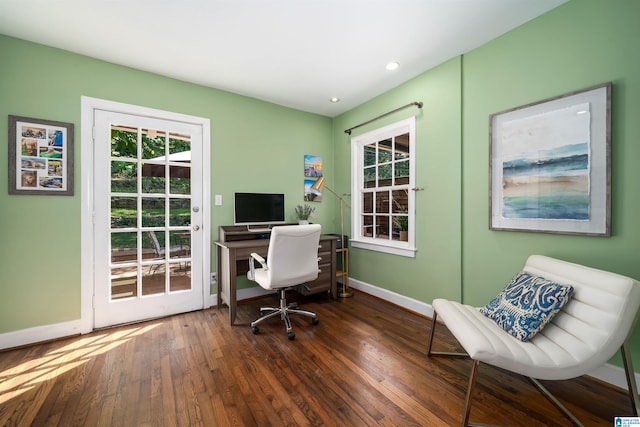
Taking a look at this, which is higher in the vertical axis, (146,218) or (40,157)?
(40,157)

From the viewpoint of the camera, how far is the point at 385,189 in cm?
324

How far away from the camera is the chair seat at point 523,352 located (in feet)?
4.07

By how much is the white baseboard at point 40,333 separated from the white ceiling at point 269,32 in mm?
2393

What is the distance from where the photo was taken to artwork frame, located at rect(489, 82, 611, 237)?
1.66 meters

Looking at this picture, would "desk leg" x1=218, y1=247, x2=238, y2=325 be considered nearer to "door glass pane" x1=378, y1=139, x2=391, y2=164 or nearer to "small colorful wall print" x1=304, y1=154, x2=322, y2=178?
"small colorful wall print" x1=304, y1=154, x2=322, y2=178

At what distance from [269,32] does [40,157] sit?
217 centimetres

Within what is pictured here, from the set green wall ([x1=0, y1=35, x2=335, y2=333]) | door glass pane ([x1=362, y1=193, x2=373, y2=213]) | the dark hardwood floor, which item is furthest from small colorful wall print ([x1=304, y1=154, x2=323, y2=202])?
the dark hardwood floor

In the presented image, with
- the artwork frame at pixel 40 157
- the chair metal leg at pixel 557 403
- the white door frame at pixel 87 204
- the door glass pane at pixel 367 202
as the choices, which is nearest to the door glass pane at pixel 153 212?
the white door frame at pixel 87 204

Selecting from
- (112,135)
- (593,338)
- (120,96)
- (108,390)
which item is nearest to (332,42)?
(120,96)

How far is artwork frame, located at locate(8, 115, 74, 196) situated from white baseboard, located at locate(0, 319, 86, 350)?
1.13 meters

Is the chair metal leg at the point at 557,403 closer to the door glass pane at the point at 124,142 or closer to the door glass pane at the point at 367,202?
the door glass pane at the point at 367,202

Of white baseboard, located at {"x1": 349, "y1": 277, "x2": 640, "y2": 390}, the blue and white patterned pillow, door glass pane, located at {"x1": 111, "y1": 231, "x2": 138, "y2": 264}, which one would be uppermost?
door glass pane, located at {"x1": 111, "y1": 231, "x2": 138, "y2": 264}

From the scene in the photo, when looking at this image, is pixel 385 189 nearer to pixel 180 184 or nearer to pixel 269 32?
pixel 269 32

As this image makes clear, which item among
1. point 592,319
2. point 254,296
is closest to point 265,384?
point 254,296
